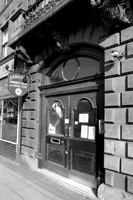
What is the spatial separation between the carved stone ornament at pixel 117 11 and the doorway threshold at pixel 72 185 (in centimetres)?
397

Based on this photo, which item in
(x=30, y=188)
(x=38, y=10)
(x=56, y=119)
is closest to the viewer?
(x=30, y=188)

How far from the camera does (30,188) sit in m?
4.55

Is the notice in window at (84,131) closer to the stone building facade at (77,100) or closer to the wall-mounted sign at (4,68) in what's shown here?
the stone building facade at (77,100)

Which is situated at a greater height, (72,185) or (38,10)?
(38,10)

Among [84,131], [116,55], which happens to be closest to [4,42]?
[84,131]

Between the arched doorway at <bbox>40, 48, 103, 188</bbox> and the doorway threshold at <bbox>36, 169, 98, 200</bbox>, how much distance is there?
0.12m

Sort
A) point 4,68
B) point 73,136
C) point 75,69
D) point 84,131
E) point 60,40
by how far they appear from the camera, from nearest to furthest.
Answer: point 84,131 < point 73,136 < point 60,40 < point 75,69 < point 4,68

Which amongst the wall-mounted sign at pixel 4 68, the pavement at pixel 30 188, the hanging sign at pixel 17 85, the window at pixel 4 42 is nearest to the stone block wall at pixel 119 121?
the pavement at pixel 30 188

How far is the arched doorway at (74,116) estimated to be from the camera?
A: 4.55m

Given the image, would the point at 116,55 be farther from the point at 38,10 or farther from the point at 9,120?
the point at 9,120

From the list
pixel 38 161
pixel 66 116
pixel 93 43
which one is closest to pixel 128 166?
pixel 66 116

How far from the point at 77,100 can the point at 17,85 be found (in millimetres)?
2566

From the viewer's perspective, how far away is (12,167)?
6.47 metres

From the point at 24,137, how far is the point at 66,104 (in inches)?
94.8
